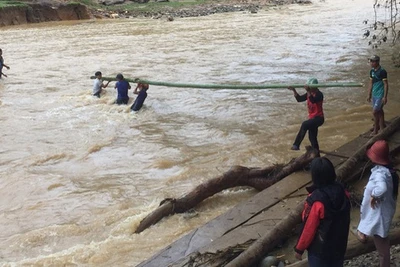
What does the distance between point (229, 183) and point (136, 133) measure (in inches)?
191

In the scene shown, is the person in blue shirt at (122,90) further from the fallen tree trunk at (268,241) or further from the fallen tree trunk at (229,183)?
the fallen tree trunk at (268,241)

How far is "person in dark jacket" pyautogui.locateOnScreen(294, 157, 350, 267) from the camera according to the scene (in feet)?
11.4

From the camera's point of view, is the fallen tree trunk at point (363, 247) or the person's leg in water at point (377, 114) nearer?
the fallen tree trunk at point (363, 247)

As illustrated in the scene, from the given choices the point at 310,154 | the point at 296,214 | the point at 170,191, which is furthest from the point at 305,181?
the point at 170,191

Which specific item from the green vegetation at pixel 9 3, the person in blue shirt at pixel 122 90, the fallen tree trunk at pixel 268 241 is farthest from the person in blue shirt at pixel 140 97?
the green vegetation at pixel 9 3

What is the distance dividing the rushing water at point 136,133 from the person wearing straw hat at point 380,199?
287 cm

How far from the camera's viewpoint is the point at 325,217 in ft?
11.4

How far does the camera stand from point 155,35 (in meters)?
31.1

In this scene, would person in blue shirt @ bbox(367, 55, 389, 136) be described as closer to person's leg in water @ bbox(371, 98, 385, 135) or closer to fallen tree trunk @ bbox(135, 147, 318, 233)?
person's leg in water @ bbox(371, 98, 385, 135)

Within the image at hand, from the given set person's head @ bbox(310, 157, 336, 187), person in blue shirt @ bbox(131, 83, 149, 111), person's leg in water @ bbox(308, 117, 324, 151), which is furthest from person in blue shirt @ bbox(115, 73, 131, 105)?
person's head @ bbox(310, 157, 336, 187)

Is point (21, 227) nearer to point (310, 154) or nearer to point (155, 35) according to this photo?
point (310, 154)

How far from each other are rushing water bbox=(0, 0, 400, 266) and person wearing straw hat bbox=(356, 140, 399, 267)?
287cm

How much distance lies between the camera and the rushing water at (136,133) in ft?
21.9

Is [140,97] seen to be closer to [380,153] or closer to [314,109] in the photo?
[314,109]
